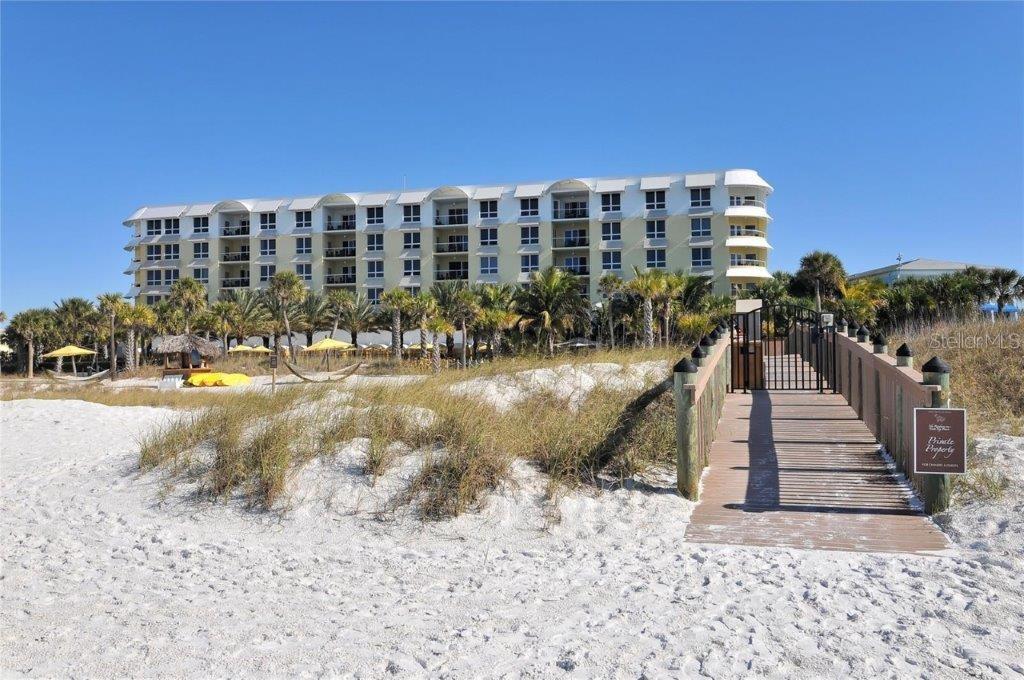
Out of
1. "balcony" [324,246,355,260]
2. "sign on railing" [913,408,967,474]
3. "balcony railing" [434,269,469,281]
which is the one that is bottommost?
"sign on railing" [913,408,967,474]

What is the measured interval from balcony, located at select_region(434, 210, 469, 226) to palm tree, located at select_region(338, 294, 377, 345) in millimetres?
10690

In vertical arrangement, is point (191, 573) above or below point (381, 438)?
below

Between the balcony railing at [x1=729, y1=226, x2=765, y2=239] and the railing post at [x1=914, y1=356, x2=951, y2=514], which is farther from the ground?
the balcony railing at [x1=729, y1=226, x2=765, y2=239]

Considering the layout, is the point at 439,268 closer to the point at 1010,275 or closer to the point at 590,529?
the point at 1010,275

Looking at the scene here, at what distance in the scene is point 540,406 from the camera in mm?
11086

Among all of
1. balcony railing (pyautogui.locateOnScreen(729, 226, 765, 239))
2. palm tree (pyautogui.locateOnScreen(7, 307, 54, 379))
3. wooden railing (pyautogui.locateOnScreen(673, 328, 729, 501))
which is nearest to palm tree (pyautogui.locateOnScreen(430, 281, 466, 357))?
balcony railing (pyautogui.locateOnScreen(729, 226, 765, 239))

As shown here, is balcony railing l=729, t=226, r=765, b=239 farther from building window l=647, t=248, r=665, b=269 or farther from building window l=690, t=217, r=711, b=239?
building window l=647, t=248, r=665, b=269

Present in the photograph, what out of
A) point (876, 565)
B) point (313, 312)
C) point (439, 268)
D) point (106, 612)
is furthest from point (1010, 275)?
point (106, 612)

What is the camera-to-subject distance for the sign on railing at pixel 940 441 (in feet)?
22.4

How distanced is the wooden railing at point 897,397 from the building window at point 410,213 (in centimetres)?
5571

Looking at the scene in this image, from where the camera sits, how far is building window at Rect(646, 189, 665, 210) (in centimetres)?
6059

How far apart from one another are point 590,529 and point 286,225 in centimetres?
6487

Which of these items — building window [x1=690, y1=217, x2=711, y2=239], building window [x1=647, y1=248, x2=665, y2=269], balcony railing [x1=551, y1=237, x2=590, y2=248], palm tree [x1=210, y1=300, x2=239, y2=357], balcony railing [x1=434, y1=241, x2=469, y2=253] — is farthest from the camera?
balcony railing [x1=434, y1=241, x2=469, y2=253]

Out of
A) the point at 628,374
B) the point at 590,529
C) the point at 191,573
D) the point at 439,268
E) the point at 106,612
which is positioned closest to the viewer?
the point at 106,612
